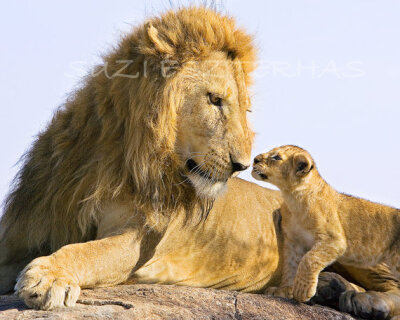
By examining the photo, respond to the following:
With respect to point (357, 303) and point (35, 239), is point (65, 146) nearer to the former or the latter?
point (35, 239)

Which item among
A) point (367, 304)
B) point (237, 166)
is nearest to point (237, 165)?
point (237, 166)

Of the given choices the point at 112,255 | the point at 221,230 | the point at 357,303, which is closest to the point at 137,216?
the point at 112,255

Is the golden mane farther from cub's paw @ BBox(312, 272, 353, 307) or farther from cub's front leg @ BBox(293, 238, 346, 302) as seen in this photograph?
cub's paw @ BBox(312, 272, 353, 307)

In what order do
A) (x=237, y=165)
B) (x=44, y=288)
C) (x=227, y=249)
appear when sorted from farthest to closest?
(x=227, y=249)
(x=237, y=165)
(x=44, y=288)

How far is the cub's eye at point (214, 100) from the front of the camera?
4.34 m

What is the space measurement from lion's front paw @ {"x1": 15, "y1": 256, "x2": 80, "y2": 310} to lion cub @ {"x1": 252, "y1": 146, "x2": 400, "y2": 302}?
137 cm

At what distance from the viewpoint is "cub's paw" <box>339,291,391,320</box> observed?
4.42 meters

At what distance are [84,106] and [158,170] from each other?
595 mm

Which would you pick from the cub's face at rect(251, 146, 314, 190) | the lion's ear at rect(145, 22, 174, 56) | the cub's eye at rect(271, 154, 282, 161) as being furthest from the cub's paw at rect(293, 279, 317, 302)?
the lion's ear at rect(145, 22, 174, 56)

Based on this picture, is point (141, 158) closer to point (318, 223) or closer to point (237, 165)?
→ point (237, 165)

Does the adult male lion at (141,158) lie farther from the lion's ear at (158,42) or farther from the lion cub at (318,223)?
the lion cub at (318,223)

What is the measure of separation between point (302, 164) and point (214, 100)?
670 millimetres

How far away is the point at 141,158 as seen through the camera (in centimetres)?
428

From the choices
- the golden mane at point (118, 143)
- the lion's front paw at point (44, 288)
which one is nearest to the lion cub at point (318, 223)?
the golden mane at point (118, 143)
